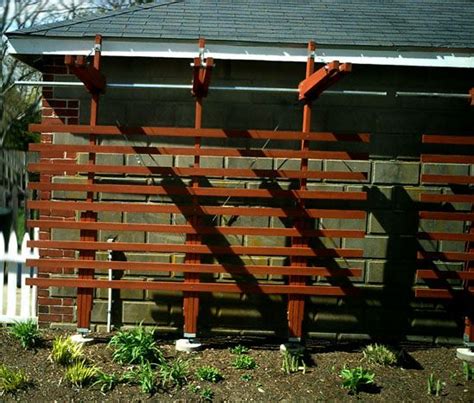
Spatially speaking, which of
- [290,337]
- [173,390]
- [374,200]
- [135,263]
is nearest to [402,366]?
[290,337]

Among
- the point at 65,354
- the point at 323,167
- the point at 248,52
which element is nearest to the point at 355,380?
the point at 323,167

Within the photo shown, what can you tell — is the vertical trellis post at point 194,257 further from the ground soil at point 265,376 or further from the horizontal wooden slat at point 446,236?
the horizontal wooden slat at point 446,236

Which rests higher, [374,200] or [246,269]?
[374,200]

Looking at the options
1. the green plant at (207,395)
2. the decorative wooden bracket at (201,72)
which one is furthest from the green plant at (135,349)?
the decorative wooden bracket at (201,72)

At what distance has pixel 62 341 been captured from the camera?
483 cm

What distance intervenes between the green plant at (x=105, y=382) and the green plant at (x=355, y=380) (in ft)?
6.15

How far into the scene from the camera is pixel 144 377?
13.7ft

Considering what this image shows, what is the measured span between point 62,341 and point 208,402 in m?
1.62

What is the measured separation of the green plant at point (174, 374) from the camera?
422 centimetres

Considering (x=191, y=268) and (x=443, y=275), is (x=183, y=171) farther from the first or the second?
(x=443, y=275)

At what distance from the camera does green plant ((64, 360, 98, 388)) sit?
4188 mm

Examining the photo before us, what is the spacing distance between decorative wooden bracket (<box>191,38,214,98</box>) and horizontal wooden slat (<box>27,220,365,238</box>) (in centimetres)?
126

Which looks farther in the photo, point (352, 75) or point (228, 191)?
point (352, 75)

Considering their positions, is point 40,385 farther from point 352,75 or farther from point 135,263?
point 352,75
